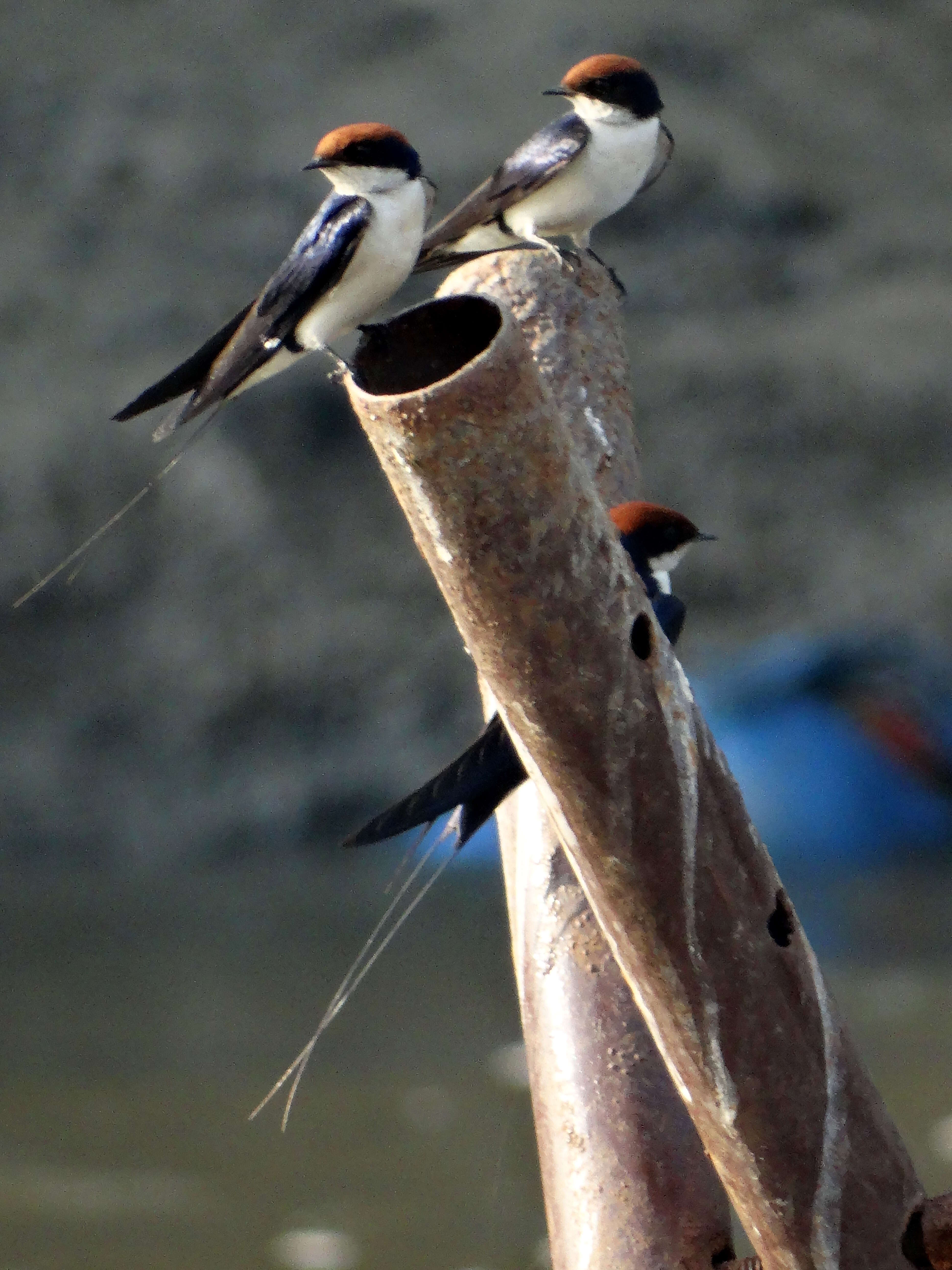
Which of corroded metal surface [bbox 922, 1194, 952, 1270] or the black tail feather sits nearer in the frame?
corroded metal surface [bbox 922, 1194, 952, 1270]

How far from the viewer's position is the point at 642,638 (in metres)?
0.53

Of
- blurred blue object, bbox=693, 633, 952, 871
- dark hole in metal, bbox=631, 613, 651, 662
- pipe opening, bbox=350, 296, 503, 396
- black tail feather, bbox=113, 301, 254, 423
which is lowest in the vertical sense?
blurred blue object, bbox=693, 633, 952, 871

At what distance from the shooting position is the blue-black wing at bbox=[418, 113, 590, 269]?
128 cm

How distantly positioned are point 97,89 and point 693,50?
1.82 metres

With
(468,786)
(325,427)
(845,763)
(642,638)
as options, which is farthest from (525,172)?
(325,427)

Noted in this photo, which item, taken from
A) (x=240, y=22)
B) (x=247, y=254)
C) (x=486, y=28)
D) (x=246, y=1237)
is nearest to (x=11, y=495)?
(x=247, y=254)

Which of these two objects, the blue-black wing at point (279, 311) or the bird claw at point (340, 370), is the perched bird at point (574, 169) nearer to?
the blue-black wing at point (279, 311)

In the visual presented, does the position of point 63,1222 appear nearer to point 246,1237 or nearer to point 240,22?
point 246,1237

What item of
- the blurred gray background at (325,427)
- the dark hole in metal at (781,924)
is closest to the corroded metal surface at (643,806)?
the dark hole in metal at (781,924)

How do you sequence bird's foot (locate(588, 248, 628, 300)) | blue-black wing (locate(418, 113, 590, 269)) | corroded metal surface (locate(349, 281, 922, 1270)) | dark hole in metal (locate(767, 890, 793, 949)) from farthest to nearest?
blue-black wing (locate(418, 113, 590, 269)) → bird's foot (locate(588, 248, 628, 300)) → dark hole in metal (locate(767, 890, 793, 949)) → corroded metal surface (locate(349, 281, 922, 1270))

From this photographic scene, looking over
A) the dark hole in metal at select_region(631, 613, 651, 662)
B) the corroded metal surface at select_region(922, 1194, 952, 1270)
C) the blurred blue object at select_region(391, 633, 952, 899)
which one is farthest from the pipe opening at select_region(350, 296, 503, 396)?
the blurred blue object at select_region(391, 633, 952, 899)

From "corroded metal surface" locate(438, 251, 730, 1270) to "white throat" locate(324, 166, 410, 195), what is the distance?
0.51ft

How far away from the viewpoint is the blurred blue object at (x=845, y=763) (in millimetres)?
3910

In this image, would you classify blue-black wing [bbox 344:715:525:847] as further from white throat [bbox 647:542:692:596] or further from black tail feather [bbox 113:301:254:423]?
black tail feather [bbox 113:301:254:423]
